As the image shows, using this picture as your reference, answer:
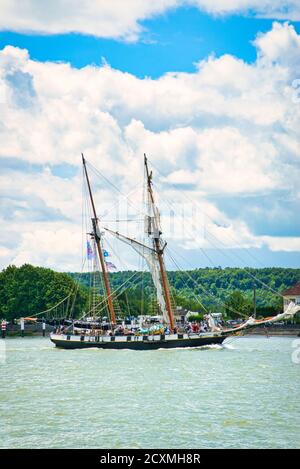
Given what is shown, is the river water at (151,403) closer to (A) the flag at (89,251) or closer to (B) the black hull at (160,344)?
(B) the black hull at (160,344)

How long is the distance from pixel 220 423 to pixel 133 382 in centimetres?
1616

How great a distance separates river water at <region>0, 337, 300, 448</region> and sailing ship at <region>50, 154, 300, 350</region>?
15.7 metres

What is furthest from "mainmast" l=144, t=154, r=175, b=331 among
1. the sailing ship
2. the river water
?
the river water

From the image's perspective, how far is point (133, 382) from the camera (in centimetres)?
5109

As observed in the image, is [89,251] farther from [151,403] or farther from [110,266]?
[151,403]

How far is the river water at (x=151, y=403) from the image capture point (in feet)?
107

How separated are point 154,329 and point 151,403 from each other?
44.7 metres

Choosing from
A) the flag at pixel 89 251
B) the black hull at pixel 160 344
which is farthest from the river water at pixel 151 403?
the flag at pixel 89 251

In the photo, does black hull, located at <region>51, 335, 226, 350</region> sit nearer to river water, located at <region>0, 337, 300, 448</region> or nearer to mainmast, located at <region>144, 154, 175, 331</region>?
mainmast, located at <region>144, 154, 175, 331</region>

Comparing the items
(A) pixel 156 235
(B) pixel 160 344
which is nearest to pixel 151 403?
(B) pixel 160 344

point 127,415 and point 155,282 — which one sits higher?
point 155,282

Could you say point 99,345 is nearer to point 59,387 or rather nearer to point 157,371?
point 157,371

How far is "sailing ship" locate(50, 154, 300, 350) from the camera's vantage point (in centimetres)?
8438
